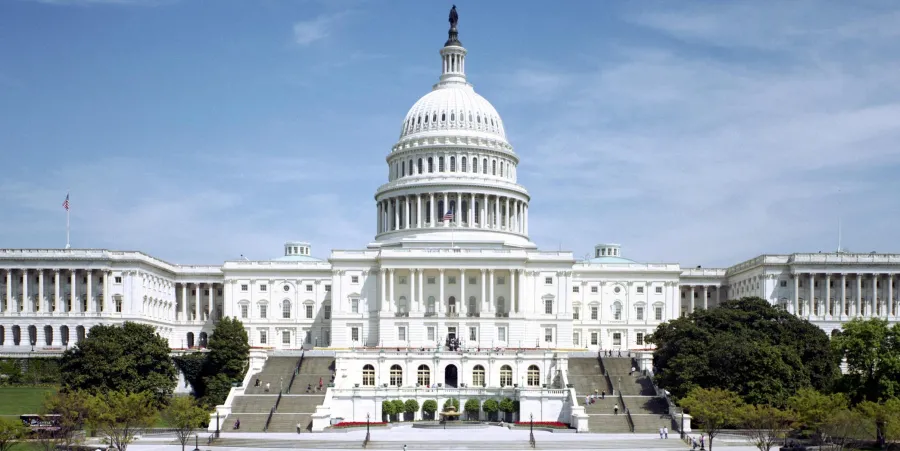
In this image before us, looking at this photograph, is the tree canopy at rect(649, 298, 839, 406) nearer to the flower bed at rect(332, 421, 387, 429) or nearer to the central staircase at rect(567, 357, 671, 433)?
the central staircase at rect(567, 357, 671, 433)

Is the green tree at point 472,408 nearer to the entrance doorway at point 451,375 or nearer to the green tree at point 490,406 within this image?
the green tree at point 490,406

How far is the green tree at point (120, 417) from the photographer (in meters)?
82.1

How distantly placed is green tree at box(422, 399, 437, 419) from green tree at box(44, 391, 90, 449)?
3157 centimetres

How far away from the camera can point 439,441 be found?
90.0 metres

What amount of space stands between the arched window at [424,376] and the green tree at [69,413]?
37.4 m

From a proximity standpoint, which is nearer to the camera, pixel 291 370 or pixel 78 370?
pixel 78 370

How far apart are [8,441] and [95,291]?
69140 mm

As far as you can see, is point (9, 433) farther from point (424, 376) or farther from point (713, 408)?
point (424, 376)

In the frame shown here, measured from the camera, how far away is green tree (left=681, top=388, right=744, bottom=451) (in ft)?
289

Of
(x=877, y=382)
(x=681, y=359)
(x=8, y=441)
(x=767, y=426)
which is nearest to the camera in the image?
(x=8, y=441)

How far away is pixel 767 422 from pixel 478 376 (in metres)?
38.4

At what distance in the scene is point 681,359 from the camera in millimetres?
102750

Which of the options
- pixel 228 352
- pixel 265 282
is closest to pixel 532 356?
pixel 228 352

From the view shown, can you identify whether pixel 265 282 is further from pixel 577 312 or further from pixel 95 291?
pixel 577 312
